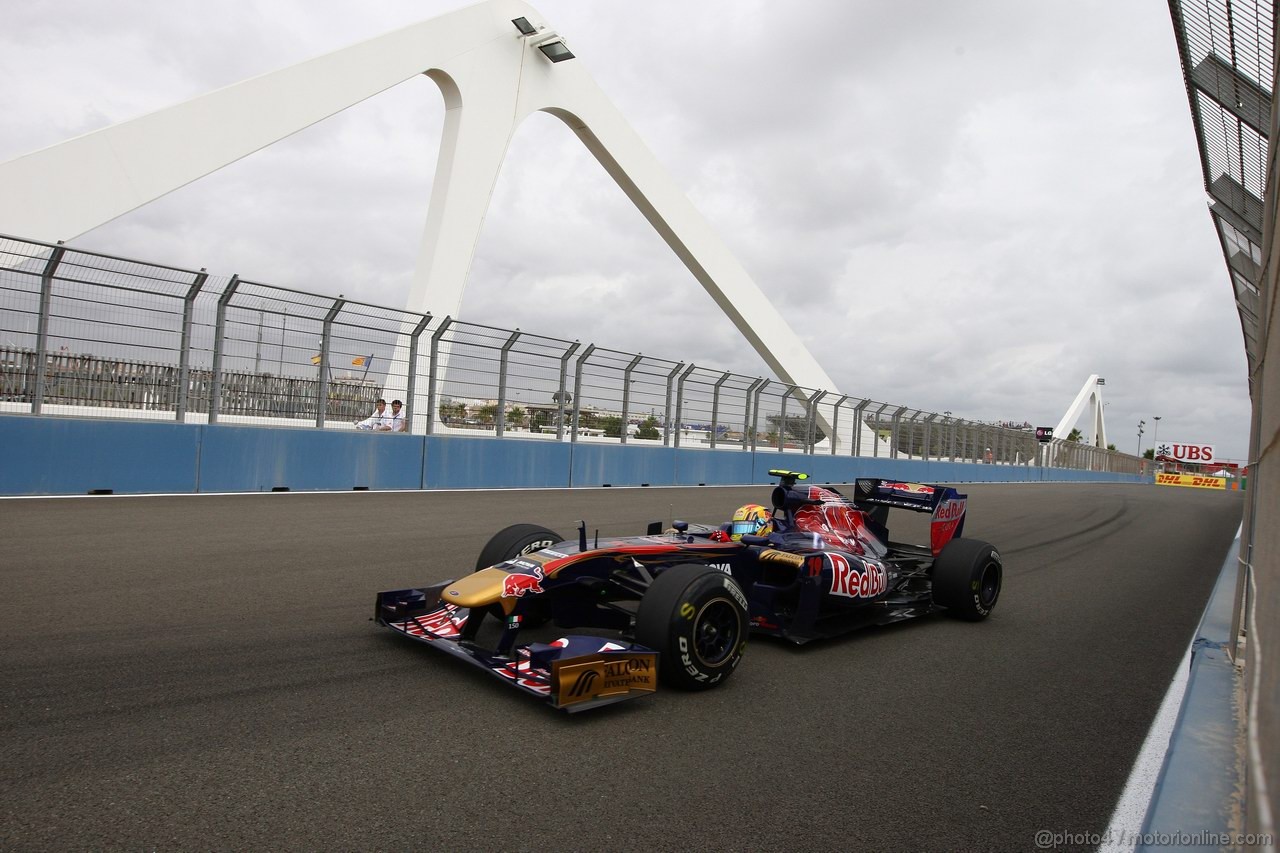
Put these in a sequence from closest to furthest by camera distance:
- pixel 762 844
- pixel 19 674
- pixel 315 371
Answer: pixel 762 844 < pixel 19 674 < pixel 315 371

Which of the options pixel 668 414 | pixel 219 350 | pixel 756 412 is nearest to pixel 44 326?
pixel 219 350

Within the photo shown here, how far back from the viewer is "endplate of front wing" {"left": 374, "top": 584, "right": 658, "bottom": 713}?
11.1 feet

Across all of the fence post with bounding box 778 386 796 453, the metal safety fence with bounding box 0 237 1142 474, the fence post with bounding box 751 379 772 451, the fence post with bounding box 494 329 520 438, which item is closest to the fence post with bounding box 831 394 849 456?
the fence post with bounding box 778 386 796 453

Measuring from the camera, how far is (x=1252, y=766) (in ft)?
4.09

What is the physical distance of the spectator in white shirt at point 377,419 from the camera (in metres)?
12.6

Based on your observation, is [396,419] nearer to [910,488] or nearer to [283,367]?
[283,367]

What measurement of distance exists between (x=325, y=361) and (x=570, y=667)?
987cm

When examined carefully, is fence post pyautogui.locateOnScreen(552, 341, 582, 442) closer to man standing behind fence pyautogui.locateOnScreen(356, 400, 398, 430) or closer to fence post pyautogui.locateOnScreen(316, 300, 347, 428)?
man standing behind fence pyautogui.locateOnScreen(356, 400, 398, 430)

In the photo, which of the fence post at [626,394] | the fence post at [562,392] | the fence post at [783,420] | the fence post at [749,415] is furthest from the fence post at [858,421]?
the fence post at [562,392]

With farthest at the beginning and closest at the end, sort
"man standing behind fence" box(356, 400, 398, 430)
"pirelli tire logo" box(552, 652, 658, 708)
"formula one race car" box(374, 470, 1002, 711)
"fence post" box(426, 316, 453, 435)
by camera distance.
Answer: "fence post" box(426, 316, 453, 435) < "man standing behind fence" box(356, 400, 398, 430) < "formula one race car" box(374, 470, 1002, 711) < "pirelli tire logo" box(552, 652, 658, 708)

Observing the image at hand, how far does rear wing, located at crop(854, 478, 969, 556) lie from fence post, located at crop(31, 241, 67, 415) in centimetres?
899

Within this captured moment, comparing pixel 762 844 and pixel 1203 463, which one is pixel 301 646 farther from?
pixel 1203 463

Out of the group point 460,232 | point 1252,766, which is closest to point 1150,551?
point 1252,766

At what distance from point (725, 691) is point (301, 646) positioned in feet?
6.95
